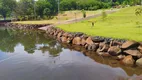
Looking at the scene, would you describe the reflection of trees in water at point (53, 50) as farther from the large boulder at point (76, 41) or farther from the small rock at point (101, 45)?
the small rock at point (101, 45)

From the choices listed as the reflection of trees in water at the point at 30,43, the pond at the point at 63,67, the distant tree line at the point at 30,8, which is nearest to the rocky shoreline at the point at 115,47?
the pond at the point at 63,67

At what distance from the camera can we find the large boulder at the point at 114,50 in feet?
68.7

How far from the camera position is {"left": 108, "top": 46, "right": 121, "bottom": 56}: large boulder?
2095 cm

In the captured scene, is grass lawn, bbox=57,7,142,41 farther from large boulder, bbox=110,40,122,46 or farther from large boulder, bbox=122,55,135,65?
large boulder, bbox=122,55,135,65

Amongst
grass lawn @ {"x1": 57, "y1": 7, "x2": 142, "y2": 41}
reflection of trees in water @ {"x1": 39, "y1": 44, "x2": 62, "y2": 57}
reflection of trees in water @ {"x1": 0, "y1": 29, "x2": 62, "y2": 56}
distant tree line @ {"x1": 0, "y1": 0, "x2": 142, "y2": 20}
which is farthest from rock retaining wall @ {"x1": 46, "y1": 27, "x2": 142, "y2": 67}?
distant tree line @ {"x1": 0, "y1": 0, "x2": 142, "y2": 20}

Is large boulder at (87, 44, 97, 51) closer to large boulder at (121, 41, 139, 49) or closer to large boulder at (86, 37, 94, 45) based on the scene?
large boulder at (86, 37, 94, 45)

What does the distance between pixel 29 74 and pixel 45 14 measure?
2528 inches

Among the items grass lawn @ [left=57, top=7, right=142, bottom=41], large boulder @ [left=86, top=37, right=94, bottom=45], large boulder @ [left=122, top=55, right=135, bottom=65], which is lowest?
large boulder @ [left=122, top=55, right=135, bottom=65]

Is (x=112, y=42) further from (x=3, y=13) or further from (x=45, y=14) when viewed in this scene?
(x=3, y=13)

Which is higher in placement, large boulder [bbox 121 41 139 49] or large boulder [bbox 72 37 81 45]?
large boulder [bbox 121 41 139 49]

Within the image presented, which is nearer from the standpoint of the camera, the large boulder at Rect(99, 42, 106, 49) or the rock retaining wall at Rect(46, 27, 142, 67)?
the rock retaining wall at Rect(46, 27, 142, 67)

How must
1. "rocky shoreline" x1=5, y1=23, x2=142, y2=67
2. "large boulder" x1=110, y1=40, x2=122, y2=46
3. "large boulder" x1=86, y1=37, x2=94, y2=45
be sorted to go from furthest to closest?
"large boulder" x1=86, y1=37, x2=94, y2=45 → "large boulder" x1=110, y1=40, x2=122, y2=46 → "rocky shoreline" x1=5, y1=23, x2=142, y2=67

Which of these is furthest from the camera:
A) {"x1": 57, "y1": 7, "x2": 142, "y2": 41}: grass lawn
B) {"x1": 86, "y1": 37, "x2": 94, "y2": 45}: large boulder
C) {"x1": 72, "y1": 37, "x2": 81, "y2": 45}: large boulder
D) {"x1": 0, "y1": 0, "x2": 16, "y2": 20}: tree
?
{"x1": 0, "y1": 0, "x2": 16, "y2": 20}: tree

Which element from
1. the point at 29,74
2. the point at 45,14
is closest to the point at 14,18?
the point at 45,14
